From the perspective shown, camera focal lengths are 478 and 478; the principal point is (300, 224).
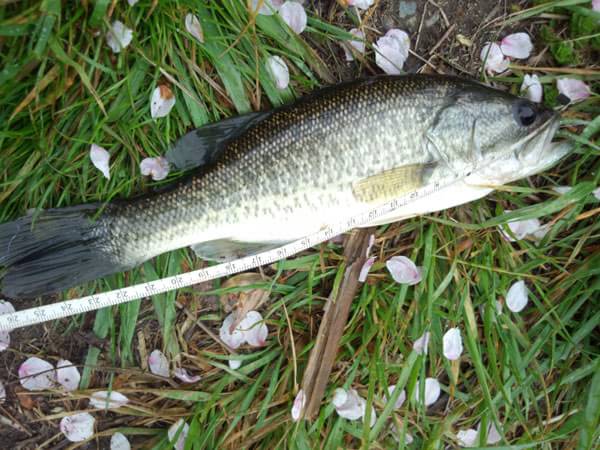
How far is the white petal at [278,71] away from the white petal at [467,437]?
7.15 feet

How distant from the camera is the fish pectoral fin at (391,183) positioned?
241 cm

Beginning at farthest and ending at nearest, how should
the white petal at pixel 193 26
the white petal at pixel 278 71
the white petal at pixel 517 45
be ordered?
1. the white petal at pixel 517 45
2. the white petal at pixel 278 71
3. the white petal at pixel 193 26

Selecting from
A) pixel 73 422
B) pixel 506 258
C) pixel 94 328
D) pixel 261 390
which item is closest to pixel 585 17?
pixel 506 258

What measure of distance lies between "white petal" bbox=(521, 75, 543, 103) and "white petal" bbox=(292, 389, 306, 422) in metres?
2.08

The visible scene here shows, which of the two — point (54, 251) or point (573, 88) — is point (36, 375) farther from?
point (573, 88)

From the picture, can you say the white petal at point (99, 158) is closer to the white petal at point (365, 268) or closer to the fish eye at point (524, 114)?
the white petal at point (365, 268)

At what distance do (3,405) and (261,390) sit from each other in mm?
1443

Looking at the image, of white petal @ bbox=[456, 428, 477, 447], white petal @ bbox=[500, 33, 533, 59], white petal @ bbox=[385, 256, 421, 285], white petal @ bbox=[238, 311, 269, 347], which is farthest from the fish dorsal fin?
white petal @ bbox=[456, 428, 477, 447]

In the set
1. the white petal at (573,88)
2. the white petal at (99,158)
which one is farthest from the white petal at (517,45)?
the white petal at (99,158)

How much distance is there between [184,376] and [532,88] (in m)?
2.52

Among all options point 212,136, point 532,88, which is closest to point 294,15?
point 212,136

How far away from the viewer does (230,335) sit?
2.68 meters

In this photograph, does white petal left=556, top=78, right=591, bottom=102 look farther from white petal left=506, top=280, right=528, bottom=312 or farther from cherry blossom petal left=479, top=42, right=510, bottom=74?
white petal left=506, top=280, right=528, bottom=312

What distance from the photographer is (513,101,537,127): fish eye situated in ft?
8.00
